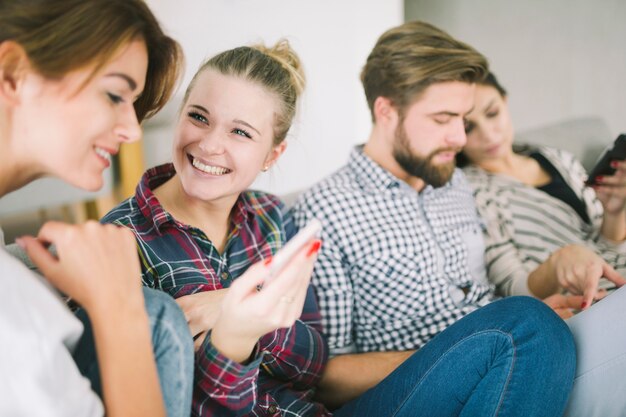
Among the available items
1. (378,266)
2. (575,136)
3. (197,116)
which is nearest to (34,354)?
(197,116)

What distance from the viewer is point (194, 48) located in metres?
1.32

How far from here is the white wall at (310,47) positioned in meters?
1.33

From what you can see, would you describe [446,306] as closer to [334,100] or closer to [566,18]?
[334,100]

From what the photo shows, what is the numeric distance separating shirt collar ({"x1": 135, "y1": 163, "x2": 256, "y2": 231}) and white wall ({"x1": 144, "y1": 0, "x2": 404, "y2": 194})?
0.21 metres

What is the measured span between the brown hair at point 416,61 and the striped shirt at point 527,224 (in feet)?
1.20

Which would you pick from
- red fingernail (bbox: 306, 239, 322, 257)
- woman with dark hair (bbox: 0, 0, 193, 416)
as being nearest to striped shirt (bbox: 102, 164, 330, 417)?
woman with dark hair (bbox: 0, 0, 193, 416)

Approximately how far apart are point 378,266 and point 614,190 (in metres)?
0.73

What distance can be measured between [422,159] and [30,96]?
979mm

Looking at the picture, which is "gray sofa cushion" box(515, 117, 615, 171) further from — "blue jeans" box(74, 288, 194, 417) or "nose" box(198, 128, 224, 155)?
"blue jeans" box(74, 288, 194, 417)

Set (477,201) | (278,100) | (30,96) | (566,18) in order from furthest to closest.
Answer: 1. (566,18)
2. (477,201)
3. (278,100)
4. (30,96)

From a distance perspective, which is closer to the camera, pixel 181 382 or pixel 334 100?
pixel 181 382

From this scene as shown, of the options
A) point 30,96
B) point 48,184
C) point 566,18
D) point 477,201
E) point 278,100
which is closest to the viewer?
point 30,96

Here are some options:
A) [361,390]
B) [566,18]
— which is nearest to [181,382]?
[361,390]

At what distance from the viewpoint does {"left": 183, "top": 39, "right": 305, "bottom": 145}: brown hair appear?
1.10 meters
